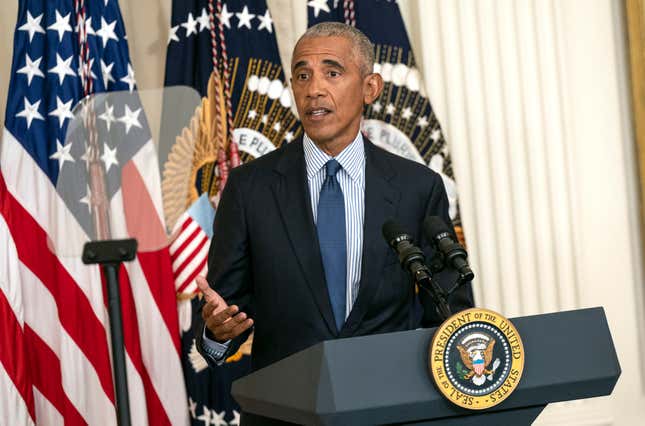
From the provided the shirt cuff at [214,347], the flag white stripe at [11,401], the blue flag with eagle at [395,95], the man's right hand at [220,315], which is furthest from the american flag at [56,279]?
the man's right hand at [220,315]

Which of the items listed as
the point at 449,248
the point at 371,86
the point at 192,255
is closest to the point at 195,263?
the point at 192,255

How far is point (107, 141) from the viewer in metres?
1.32

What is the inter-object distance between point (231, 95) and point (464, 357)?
2.25 m

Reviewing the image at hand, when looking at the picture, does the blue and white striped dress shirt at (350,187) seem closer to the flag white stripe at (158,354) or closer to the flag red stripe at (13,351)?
the flag white stripe at (158,354)

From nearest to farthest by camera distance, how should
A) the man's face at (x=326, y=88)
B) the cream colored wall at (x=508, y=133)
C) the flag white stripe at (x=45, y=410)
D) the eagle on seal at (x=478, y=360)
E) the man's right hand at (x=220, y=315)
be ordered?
1. the eagle on seal at (x=478, y=360)
2. the man's right hand at (x=220, y=315)
3. the man's face at (x=326, y=88)
4. the flag white stripe at (x=45, y=410)
5. the cream colored wall at (x=508, y=133)

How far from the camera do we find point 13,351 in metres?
3.19

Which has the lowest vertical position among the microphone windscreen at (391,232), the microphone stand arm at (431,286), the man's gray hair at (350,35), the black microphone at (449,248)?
the microphone stand arm at (431,286)

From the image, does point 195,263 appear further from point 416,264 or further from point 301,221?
point 416,264

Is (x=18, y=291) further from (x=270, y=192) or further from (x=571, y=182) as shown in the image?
(x=571, y=182)

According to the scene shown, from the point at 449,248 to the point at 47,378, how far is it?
2.21 m

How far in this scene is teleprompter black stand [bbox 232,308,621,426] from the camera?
137 centimetres

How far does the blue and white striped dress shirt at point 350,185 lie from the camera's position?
2.19 m

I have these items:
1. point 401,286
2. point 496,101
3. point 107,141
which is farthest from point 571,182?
point 107,141

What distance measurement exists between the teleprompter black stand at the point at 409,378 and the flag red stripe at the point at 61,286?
1.83 metres
